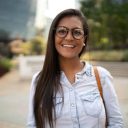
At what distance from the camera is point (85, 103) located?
2098 millimetres

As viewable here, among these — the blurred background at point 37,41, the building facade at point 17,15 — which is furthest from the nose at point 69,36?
the building facade at point 17,15

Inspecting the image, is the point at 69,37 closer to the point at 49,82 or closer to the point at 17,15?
the point at 49,82

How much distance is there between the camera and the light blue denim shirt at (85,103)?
2088mm

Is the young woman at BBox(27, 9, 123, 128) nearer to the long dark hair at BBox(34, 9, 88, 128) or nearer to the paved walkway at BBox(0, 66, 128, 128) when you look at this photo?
the long dark hair at BBox(34, 9, 88, 128)

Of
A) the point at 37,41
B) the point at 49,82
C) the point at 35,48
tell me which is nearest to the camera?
the point at 49,82

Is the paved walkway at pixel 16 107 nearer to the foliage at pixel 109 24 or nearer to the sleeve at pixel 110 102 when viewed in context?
the sleeve at pixel 110 102

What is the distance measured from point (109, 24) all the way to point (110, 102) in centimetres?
2218

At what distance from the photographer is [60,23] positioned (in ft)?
7.12

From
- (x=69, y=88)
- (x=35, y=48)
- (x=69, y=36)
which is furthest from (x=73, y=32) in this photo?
(x=35, y=48)

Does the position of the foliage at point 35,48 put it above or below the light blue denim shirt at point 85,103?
below

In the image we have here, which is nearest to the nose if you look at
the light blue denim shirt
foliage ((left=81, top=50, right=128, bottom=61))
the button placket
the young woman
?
the young woman

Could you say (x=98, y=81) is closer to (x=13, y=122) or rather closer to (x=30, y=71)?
(x=13, y=122)

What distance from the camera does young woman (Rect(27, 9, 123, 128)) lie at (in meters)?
2.10

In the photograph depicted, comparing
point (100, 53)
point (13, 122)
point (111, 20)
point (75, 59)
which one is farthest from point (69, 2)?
point (75, 59)
